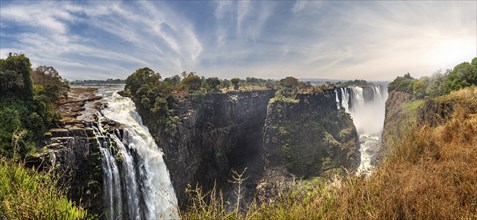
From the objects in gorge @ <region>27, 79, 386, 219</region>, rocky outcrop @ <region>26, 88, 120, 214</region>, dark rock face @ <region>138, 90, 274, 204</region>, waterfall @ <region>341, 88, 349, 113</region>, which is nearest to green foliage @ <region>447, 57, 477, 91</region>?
gorge @ <region>27, 79, 386, 219</region>

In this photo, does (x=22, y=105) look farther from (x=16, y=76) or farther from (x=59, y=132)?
(x=59, y=132)

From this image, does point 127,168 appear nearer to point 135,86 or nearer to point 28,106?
point 28,106

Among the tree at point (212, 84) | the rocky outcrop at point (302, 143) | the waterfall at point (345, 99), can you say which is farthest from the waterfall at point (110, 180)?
the waterfall at point (345, 99)

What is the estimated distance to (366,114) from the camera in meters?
95.7

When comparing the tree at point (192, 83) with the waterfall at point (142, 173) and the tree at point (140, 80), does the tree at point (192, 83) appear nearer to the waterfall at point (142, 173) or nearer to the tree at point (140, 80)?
the tree at point (140, 80)

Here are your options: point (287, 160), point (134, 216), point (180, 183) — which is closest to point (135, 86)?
point (180, 183)

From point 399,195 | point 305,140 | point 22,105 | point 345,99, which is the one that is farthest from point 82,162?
point 345,99

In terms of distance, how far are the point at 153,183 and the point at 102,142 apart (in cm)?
674

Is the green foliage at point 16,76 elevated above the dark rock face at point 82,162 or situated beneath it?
elevated above

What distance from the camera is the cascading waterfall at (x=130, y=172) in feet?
66.5

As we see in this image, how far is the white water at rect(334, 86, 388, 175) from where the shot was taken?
78.2 meters

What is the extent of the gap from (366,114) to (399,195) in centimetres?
9776

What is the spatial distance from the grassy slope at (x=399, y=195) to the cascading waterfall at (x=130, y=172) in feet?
39.9

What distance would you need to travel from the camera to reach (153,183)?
25375mm
